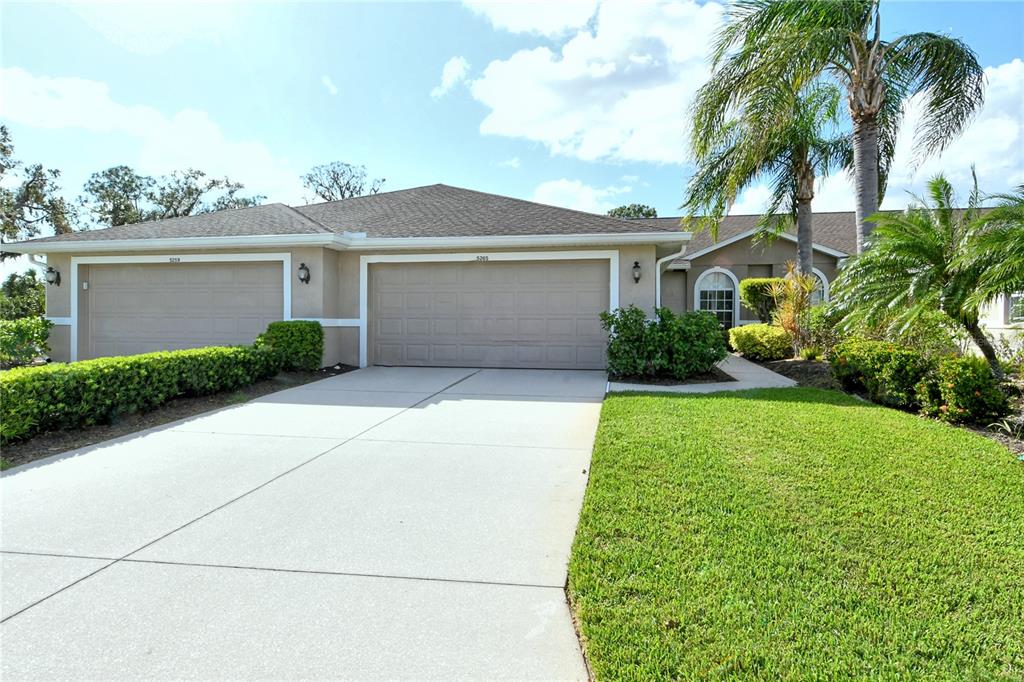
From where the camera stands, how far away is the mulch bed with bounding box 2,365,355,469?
511cm

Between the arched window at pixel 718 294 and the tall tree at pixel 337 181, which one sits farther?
the tall tree at pixel 337 181

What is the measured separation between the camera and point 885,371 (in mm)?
6773

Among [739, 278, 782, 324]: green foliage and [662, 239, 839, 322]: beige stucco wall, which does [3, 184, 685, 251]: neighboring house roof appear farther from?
[662, 239, 839, 322]: beige stucco wall

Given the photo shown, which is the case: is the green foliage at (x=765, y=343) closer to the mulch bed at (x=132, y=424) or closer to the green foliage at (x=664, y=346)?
the green foliage at (x=664, y=346)

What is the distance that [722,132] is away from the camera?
10.2 metres

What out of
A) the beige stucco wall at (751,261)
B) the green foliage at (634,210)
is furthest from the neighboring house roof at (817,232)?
the green foliage at (634,210)

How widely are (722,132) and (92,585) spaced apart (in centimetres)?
1084

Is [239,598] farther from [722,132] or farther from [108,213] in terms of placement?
[108,213]

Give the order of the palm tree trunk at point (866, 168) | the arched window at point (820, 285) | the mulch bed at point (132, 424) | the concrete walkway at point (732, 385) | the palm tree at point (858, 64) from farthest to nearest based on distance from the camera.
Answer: the arched window at point (820, 285) → the palm tree trunk at point (866, 168) → the palm tree at point (858, 64) → the concrete walkway at point (732, 385) → the mulch bed at point (132, 424)

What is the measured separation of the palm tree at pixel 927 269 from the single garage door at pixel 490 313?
16.2 ft

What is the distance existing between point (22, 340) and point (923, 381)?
49.5 feet

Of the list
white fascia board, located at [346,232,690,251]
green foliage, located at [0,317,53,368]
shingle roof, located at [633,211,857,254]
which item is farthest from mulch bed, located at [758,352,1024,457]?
green foliage, located at [0,317,53,368]

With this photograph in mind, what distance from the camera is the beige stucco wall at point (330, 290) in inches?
414

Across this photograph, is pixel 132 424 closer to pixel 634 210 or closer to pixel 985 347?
pixel 985 347
